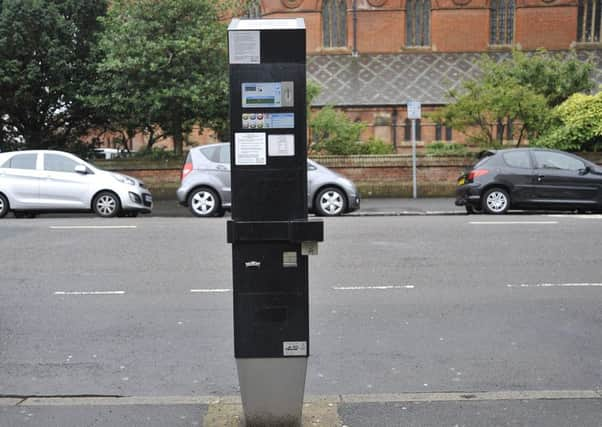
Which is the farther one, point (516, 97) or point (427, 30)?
point (427, 30)

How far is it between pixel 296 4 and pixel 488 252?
3040 cm

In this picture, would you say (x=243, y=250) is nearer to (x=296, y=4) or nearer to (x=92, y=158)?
(x=92, y=158)

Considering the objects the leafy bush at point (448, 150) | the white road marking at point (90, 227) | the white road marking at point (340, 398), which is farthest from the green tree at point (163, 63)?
the white road marking at point (340, 398)

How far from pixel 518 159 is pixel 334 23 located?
24.5m

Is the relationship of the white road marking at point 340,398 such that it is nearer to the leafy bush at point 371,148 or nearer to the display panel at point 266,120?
the display panel at point 266,120

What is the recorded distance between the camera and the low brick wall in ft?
70.9

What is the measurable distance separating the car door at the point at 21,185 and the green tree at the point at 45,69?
585 cm

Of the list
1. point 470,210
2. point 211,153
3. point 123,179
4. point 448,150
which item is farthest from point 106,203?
point 448,150

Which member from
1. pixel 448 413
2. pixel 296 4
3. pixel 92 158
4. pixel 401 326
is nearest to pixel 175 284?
pixel 401 326

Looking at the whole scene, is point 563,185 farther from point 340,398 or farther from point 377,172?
point 340,398

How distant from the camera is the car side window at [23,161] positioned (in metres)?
15.8

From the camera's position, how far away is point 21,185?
1559 cm

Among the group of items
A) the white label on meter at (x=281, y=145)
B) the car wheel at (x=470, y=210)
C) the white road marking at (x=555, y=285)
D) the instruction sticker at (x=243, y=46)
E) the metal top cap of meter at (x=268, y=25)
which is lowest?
the white road marking at (x=555, y=285)

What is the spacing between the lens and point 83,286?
26.7 feet
